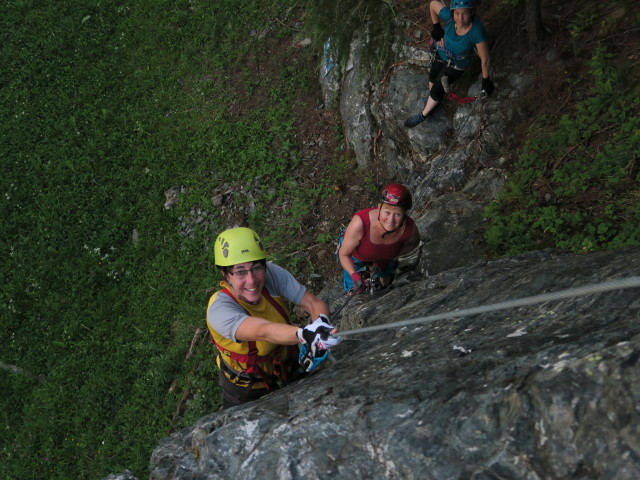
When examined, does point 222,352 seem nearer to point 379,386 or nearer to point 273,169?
point 379,386

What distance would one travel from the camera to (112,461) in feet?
25.3

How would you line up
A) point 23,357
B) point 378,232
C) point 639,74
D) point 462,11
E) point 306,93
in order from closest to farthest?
point 378,232 → point 639,74 → point 462,11 → point 23,357 → point 306,93

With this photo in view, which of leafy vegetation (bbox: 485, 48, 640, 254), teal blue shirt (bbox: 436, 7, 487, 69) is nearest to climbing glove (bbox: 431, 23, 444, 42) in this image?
teal blue shirt (bbox: 436, 7, 487, 69)

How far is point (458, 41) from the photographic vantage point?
7.12 metres

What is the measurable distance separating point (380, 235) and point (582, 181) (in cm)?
233

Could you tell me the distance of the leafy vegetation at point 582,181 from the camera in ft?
18.0

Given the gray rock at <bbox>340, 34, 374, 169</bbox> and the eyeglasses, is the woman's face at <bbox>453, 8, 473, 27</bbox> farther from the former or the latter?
the eyeglasses

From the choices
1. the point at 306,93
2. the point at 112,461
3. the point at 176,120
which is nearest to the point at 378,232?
the point at 112,461

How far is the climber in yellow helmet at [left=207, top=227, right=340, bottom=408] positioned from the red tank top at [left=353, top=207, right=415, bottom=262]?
1.34m

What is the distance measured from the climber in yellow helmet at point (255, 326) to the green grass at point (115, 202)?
11.6 feet

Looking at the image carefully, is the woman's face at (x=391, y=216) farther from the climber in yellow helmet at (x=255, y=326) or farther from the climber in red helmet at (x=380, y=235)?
the climber in yellow helmet at (x=255, y=326)

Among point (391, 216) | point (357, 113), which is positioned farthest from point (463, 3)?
point (357, 113)

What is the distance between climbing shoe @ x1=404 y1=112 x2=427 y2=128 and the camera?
8164mm

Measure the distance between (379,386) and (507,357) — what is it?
71cm
